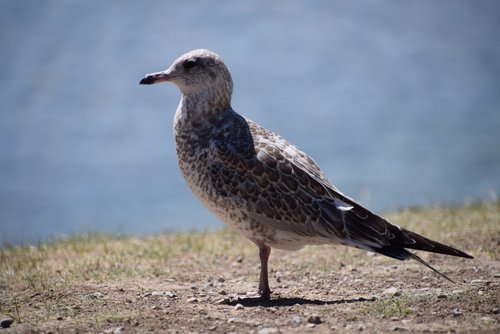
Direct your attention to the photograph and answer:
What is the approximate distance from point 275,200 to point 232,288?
118 cm

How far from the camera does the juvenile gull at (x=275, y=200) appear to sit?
717cm

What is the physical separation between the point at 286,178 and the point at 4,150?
1948 cm

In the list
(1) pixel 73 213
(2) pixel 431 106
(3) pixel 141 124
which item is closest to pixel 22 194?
(1) pixel 73 213

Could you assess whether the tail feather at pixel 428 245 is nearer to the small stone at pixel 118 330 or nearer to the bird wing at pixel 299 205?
the bird wing at pixel 299 205

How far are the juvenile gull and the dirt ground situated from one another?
494 mm

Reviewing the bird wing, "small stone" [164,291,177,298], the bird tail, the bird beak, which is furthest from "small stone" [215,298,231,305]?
the bird beak

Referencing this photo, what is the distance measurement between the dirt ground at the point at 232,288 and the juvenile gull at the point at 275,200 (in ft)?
1.62

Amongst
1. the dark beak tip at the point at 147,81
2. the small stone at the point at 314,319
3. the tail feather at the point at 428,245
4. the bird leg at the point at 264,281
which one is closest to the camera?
the small stone at the point at 314,319

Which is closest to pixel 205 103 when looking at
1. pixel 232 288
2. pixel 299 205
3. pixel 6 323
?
pixel 299 205

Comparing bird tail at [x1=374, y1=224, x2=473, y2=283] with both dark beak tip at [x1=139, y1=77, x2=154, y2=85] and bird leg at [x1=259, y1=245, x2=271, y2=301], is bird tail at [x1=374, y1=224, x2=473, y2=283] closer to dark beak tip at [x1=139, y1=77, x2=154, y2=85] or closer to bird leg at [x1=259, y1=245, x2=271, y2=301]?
bird leg at [x1=259, y1=245, x2=271, y2=301]

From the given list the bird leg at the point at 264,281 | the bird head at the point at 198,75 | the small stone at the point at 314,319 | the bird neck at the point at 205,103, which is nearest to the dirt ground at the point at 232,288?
the small stone at the point at 314,319

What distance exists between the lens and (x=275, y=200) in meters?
7.22

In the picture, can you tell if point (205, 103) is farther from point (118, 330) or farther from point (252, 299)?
point (118, 330)

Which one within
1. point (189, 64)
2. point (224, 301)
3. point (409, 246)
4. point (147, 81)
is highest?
point (189, 64)
